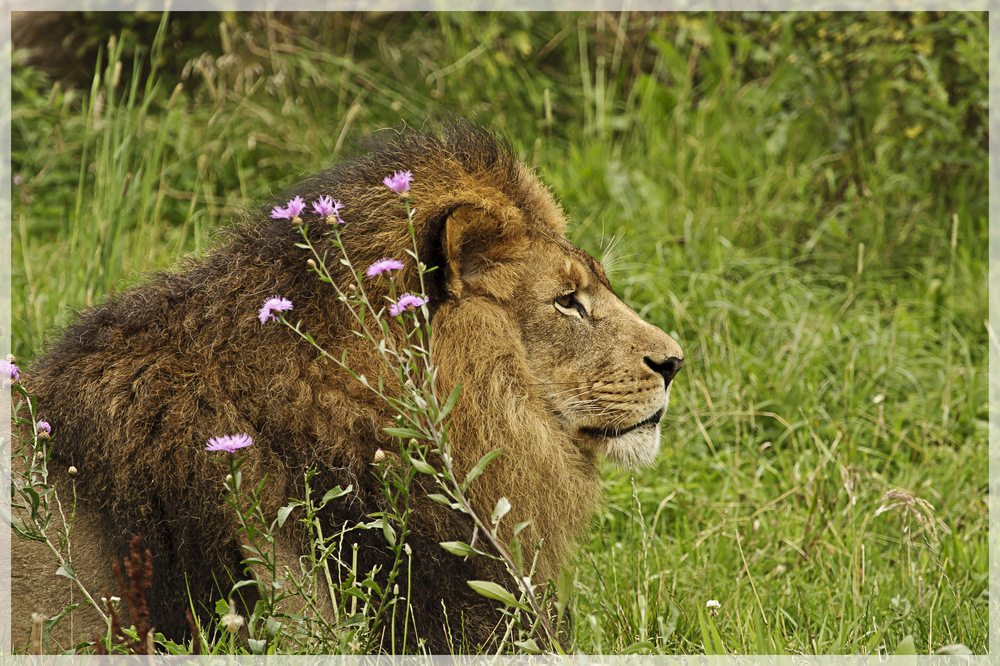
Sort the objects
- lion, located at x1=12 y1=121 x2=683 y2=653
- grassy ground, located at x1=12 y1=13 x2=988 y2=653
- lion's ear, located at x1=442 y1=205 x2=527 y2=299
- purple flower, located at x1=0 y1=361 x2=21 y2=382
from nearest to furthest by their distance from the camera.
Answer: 1. purple flower, located at x1=0 y1=361 x2=21 y2=382
2. lion, located at x1=12 y1=121 x2=683 y2=653
3. lion's ear, located at x1=442 y1=205 x2=527 y2=299
4. grassy ground, located at x1=12 y1=13 x2=988 y2=653

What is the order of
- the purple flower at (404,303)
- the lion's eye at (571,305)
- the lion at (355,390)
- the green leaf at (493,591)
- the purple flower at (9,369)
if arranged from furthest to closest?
the lion's eye at (571,305)
the lion at (355,390)
the purple flower at (9,369)
the purple flower at (404,303)
the green leaf at (493,591)

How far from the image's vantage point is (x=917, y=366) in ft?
15.0

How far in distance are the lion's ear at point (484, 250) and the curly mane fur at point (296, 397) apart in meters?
0.01

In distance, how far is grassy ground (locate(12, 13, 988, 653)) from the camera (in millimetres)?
3307

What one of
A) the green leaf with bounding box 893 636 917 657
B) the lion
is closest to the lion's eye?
the lion

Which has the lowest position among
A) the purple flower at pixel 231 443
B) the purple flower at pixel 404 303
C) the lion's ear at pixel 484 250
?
the purple flower at pixel 231 443

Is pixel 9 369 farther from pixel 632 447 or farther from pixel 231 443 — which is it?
pixel 632 447

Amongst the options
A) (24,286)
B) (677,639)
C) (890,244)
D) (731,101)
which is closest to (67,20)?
(24,286)

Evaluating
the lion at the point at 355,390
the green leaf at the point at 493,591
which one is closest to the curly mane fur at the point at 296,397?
the lion at the point at 355,390

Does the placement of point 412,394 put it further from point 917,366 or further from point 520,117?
point 520,117

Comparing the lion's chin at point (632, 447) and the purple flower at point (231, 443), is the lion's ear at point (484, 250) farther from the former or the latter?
the purple flower at point (231, 443)

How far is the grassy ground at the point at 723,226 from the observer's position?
331 centimetres

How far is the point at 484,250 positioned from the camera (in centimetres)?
257

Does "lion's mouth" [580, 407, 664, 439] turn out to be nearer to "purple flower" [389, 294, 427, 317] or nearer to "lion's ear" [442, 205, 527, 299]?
"lion's ear" [442, 205, 527, 299]
